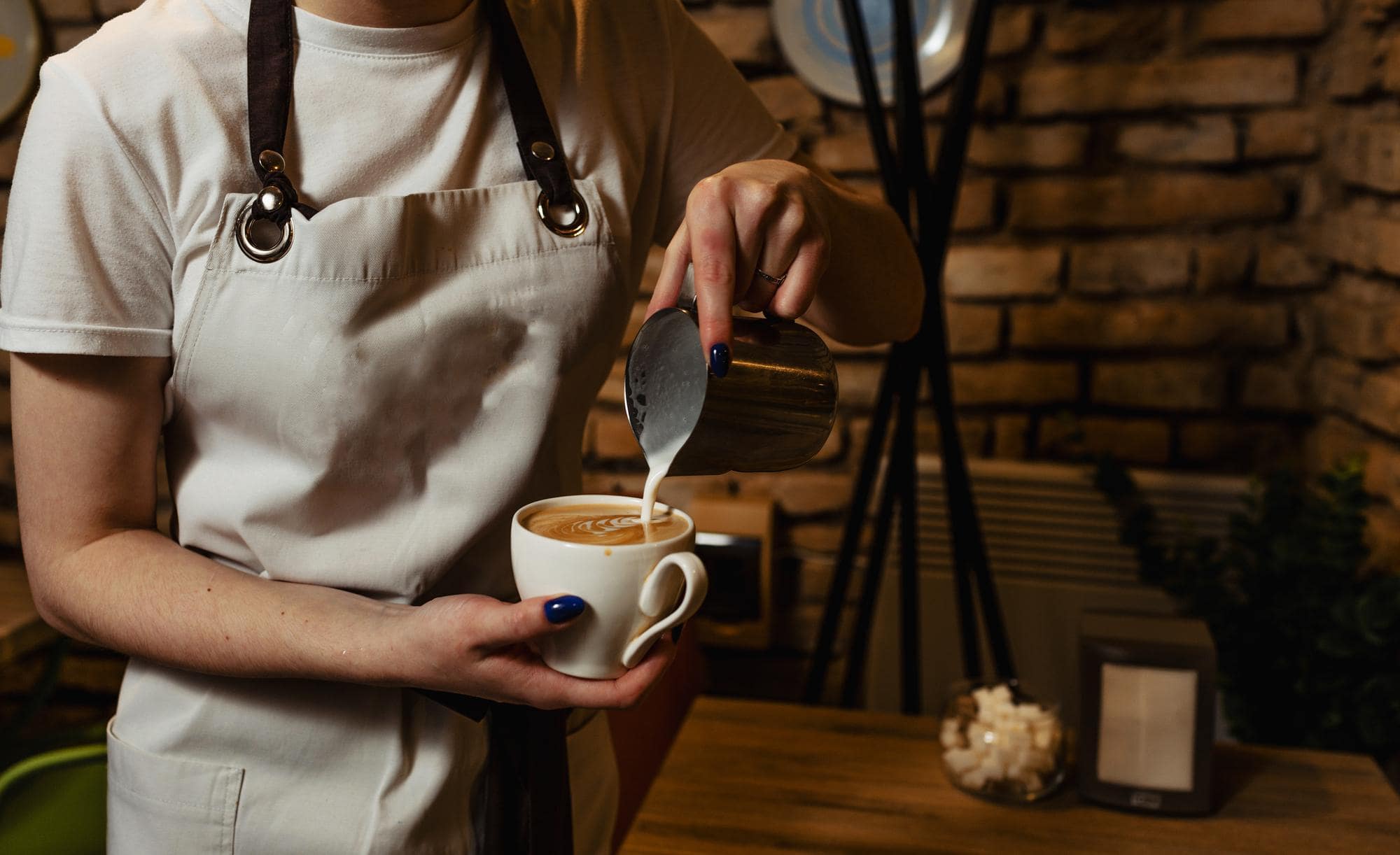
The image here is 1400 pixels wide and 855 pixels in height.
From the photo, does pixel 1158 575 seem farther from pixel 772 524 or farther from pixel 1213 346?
pixel 772 524

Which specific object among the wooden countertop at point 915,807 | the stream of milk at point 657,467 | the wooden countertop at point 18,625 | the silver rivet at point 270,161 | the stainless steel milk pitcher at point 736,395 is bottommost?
the wooden countertop at point 18,625

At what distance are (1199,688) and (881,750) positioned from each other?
0.36 metres

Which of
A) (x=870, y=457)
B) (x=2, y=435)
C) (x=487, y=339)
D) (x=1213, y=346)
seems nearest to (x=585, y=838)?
(x=487, y=339)

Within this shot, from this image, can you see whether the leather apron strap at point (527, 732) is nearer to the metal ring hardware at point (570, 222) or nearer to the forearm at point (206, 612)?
the metal ring hardware at point (570, 222)

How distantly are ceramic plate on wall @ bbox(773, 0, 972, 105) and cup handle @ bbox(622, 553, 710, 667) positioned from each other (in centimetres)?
130

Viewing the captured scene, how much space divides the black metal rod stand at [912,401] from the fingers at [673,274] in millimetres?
738

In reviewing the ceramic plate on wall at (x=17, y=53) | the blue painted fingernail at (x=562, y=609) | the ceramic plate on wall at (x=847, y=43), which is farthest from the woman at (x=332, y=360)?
the ceramic plate on wall at (x=17, y=53)

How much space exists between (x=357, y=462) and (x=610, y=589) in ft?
0.86

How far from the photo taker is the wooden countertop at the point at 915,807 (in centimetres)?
113

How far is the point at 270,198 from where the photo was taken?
794 millimetres

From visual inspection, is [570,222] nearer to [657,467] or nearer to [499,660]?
[657,467]

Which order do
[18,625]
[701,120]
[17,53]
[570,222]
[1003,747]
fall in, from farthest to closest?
[17,53] < [18,625] < [1003,747] < [701,120] < [570,222]

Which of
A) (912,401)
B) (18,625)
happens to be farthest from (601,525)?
(18,625)

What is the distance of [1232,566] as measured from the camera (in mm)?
1591
